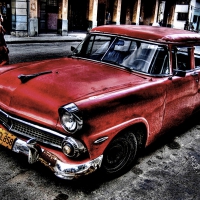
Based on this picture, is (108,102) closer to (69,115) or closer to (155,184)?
(69,115)

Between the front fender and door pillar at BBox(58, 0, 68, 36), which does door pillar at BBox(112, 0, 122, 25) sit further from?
the front fender

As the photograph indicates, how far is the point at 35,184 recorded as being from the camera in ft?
9.53

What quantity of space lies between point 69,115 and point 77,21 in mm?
22559

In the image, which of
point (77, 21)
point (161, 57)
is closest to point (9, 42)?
point (77, 21)

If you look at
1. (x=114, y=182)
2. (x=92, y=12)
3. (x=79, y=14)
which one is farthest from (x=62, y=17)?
(x=114, y=182)

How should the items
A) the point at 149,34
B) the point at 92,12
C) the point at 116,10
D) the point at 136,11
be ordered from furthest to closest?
the point at 136,11 < the point at 116,10 < the point at 92,12 < the point at 149,34

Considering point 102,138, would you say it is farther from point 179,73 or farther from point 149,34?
point 149,34

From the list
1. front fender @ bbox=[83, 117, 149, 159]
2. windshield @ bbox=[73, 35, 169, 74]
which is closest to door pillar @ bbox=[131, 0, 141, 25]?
windshield @ bbox=[73, 35, 169, 74]

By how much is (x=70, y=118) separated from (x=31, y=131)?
1.91 feet

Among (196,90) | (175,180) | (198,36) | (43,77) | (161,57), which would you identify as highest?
(198,36)

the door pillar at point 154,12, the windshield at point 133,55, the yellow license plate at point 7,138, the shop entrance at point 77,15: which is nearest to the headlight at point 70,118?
the yellow license plate at point 7,138

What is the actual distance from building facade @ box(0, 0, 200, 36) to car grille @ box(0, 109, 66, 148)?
15.2m

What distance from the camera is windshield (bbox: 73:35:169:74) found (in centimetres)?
351

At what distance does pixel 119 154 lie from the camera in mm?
3049
